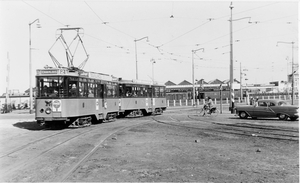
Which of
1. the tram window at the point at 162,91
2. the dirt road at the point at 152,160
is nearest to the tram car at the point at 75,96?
the dirt road at the point at 152,160

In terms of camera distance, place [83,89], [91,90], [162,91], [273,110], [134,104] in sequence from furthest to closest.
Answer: [162,91], [134,104], [273,110], [91,90], [83,89]

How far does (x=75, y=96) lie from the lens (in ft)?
50.6

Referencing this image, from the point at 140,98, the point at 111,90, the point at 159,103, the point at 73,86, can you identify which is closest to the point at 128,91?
the point at 140,98

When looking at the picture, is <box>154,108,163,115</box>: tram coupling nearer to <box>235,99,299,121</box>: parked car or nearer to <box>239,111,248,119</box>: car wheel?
<box>239,111,248,119</box>: car wheel

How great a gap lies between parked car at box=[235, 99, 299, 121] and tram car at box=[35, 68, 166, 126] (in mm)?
9405

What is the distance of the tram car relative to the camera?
1469 centimetres

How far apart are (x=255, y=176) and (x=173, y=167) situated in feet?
5.82

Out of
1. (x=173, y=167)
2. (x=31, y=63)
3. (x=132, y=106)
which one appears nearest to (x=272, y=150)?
(x=173, y=167)

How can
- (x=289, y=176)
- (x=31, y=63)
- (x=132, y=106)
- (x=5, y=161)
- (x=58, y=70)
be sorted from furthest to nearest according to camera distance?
(x=31, y=63)
(x=132, y=106)
(x=58, y=70)
(x=5, y=161)
(x=289, y=176)

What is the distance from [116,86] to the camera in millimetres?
21672

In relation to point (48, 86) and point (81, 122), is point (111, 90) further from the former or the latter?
point (48, 86)

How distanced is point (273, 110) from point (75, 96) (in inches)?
505

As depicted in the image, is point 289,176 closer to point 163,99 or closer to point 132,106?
point 132,106

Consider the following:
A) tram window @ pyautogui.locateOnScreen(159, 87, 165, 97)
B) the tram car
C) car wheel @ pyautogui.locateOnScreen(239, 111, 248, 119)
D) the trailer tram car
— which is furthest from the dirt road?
tram window @ pyautogui.locateOnScreen(159, 87, 165, 97)
